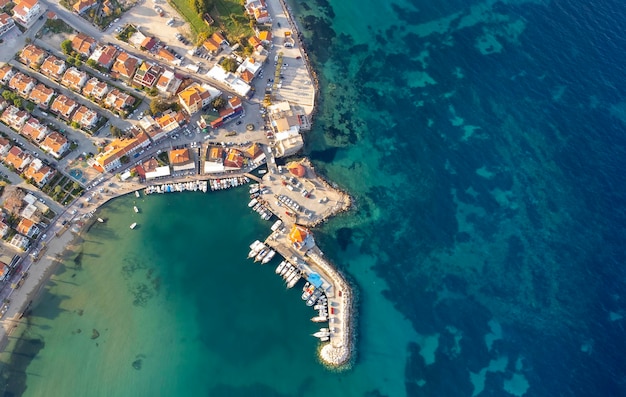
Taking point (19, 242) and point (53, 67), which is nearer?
point (19, 242)

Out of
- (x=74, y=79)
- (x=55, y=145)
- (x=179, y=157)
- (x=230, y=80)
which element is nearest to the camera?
(x=55, y=145)

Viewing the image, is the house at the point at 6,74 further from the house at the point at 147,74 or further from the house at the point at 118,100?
the house at the point at 147,74

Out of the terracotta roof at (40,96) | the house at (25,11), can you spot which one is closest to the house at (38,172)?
the terracotta roof at (40,96)

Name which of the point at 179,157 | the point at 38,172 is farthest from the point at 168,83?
the point at 38,172

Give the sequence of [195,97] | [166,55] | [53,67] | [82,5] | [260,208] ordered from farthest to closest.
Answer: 1. [82,5]
2. [166,55]
3. [53,67]
4. [195,97]
5. [260,208]

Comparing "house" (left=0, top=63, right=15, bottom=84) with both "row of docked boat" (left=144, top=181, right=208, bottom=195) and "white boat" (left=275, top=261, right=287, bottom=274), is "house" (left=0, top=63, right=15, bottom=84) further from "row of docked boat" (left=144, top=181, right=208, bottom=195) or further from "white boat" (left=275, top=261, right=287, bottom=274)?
"white boat" (left=275, top=261, right=287, bottom=274)

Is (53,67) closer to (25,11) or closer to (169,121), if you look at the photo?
(25,11)

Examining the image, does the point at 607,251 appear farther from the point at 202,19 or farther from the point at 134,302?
the point at 202,19
